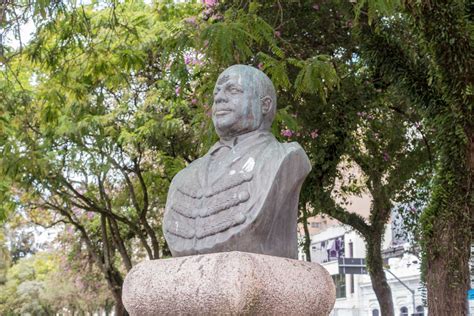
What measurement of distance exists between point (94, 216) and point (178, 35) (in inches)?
533

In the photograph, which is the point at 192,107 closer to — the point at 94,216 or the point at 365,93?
the point at 365,93

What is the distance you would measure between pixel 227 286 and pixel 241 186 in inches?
29.6

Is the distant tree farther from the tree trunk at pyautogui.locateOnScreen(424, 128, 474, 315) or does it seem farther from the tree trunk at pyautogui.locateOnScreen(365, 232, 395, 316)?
the tree trunk at pyautogui.locateOnScreen(365, 232, 395, 316)

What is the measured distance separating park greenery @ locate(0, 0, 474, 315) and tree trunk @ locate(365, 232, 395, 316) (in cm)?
4

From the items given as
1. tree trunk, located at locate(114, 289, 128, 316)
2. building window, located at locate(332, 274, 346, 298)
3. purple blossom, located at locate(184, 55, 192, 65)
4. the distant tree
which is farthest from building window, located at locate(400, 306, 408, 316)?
the distant tree

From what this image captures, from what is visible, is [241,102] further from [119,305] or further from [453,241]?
[119,305]

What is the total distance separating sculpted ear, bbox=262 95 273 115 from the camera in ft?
16.0

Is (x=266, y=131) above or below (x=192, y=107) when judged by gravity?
below

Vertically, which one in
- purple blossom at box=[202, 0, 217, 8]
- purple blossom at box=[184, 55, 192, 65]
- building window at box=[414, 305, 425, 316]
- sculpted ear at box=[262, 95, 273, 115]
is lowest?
sculpted ear at box=[262, 95, 273, 115]

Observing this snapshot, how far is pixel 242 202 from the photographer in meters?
4.44

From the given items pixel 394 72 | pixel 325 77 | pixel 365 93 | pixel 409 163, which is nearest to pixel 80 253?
pixel 409 163

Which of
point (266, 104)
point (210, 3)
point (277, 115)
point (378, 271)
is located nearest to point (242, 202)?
point (266, 104)

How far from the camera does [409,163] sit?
14.1m

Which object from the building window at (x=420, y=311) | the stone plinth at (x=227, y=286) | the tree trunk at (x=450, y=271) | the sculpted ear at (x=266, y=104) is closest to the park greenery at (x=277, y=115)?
the tree trunk at (x=450, y=271)
